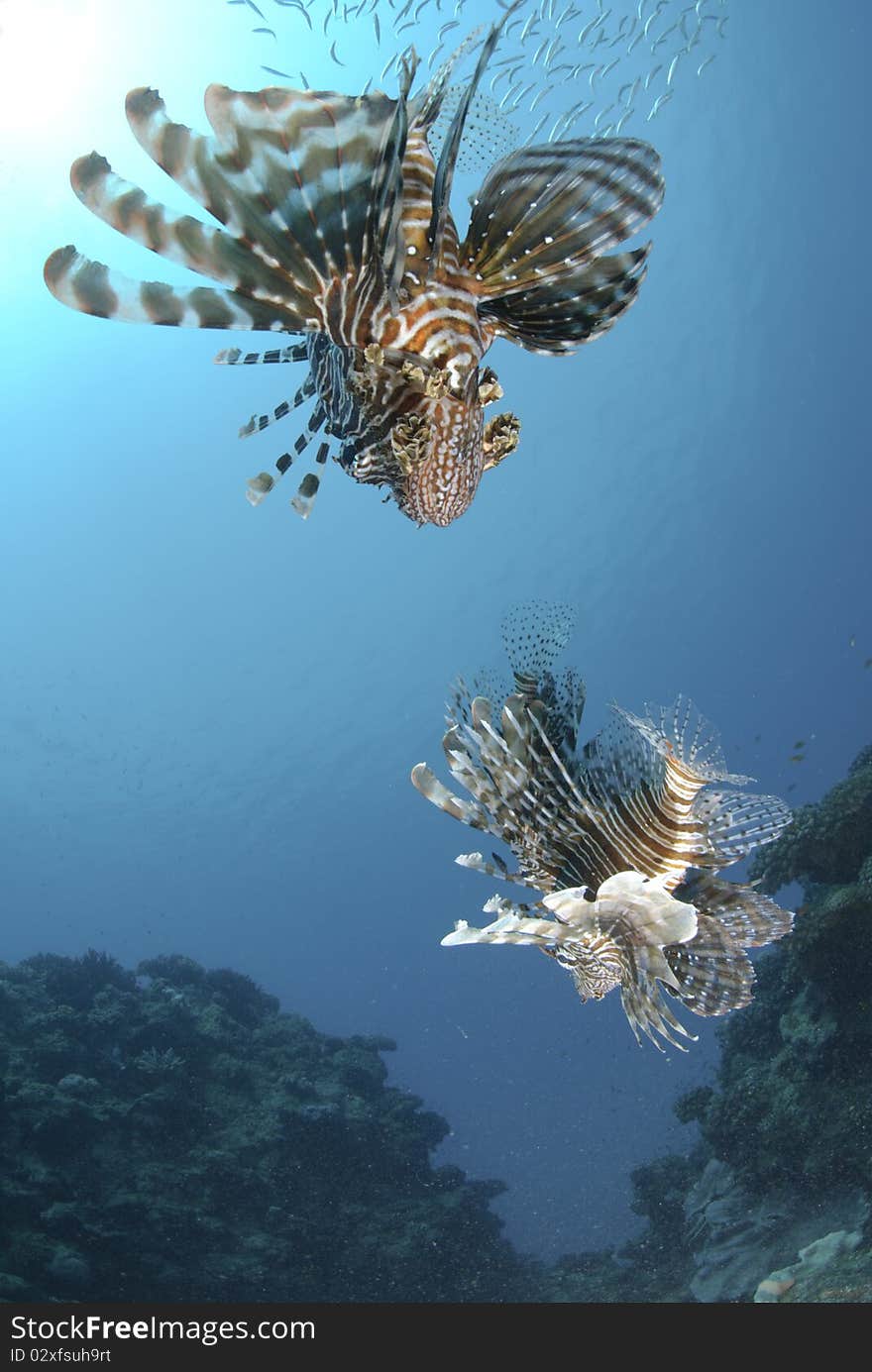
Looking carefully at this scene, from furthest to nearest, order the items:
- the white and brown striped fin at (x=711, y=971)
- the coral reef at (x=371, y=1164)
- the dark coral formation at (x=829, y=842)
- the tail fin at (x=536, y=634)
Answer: the dark coral formation at (x=829, y=842), the coral reef at (x=371, y=1164), the tail fin at (x=536, y=634), the white and brown striped fin at (x=711, y=971)

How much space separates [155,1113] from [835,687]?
69637mm

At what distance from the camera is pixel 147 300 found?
1.71 metres

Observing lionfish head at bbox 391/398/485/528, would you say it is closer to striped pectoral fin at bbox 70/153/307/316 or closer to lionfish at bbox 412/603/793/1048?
striped pectoral fin at bbox 70/153/307/316

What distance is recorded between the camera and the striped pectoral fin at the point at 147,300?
1.65m

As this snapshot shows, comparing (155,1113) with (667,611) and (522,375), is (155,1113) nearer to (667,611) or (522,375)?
(522,375)

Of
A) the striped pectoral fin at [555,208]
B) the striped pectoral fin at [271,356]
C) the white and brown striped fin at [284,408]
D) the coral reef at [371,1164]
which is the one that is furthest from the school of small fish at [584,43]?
the striped pectoral fin at [555,208]

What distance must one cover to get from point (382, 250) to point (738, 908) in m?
2.73

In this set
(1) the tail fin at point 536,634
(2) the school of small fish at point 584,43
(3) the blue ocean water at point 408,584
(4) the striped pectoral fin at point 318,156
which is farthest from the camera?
(3) the blue ocean water at point 408,584

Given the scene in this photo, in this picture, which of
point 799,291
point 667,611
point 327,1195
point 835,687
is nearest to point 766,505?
point 667,611

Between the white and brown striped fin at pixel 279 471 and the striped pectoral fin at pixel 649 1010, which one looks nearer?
the white and brown striped fin at pixel 279 471

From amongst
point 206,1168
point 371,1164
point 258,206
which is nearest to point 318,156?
point 258,206

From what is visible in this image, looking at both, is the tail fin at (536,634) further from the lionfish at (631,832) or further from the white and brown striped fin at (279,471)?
the white and brown striped fin at (279,471)

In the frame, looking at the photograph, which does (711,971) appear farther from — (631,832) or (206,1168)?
(206,1168)

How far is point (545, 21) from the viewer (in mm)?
19781
